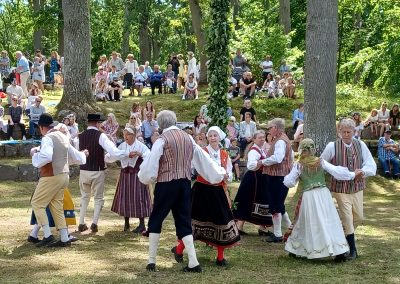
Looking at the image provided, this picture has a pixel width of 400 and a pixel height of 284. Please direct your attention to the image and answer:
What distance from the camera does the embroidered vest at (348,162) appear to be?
812cm

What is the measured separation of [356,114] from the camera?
58.2 ft

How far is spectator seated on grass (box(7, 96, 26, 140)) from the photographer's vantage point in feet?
57.3

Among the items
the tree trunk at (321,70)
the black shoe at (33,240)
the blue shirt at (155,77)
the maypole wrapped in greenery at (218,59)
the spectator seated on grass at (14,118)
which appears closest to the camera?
the black shoe at (33,240)

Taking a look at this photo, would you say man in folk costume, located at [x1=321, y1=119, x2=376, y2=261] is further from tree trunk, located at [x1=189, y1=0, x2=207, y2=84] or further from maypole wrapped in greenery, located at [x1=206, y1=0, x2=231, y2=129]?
tree trunk, located at [x1=189, y1=0, x2=207, y2=84]

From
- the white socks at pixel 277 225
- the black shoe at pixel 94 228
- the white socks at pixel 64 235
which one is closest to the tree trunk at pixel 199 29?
the black shoe at pixel 94 228

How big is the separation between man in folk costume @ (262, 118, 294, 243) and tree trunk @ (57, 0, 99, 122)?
939cm

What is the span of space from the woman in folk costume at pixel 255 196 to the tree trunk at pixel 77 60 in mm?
9080

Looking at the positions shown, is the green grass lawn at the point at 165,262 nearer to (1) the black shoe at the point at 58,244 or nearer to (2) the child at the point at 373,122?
(1) the black shoe at the point at 58,244

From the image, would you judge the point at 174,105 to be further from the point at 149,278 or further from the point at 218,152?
the point at 149,278

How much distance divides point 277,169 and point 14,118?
32.7ft

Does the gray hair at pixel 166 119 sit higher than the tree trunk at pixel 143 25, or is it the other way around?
the tree trunk at pixel 143 25

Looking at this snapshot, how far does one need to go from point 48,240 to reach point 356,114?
1092 centimetres

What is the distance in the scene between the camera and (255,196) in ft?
31.5

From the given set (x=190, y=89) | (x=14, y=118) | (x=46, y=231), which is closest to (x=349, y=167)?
(x=46, y=231)
